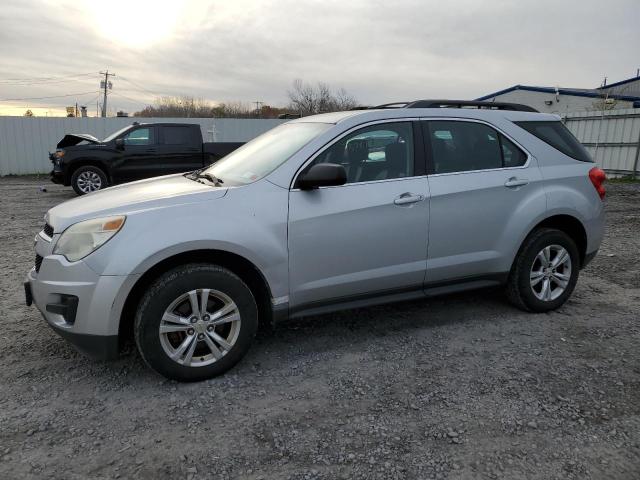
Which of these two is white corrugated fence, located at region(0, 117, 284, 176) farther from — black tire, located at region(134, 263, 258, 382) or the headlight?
black tire, located at region(134, 263, 258, 382)

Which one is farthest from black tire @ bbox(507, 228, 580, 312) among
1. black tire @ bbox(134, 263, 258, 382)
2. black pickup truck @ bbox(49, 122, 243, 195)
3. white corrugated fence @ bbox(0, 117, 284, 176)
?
white corrugated fence @ bbox(0, 117, 284, 176)

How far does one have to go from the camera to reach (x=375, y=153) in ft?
12.1

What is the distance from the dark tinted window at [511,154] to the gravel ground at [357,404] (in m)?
1.31

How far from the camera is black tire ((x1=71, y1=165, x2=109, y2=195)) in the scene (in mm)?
11828

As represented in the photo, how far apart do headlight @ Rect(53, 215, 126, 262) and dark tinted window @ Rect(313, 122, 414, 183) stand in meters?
1.39

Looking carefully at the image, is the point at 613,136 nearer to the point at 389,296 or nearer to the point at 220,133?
the point at 220,133

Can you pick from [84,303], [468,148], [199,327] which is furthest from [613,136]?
[84,303]

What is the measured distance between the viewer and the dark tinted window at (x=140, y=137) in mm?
12000

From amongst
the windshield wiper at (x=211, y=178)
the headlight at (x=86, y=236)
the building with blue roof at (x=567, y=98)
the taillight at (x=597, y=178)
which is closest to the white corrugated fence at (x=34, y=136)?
the windshield wiper at (x=211, y=178)

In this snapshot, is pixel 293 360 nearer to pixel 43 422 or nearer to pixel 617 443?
pixel 43 422

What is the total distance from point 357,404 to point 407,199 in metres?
1.49

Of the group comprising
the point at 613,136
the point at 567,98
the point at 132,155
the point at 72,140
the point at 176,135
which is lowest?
the point at 132,155

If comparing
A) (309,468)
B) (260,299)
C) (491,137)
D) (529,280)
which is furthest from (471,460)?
(491,137)

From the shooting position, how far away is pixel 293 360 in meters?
3.54
